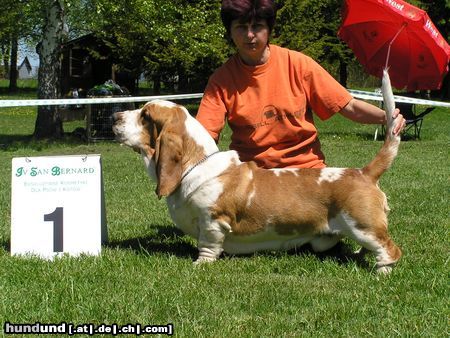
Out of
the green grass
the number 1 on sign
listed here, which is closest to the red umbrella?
the green grass

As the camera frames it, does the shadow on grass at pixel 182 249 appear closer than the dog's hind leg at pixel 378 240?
No

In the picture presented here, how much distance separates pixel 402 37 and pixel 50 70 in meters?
12.3

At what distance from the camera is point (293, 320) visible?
3066mm

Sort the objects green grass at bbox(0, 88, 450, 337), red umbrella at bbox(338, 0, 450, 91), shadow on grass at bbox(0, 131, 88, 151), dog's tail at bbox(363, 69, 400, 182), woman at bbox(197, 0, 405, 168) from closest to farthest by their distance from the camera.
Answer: green grass at bbox(0, 88, 450, 337), dog's tail at bbox(363, 69, 400, 182), woman at bbox(197, 0, 405, 168), red umbrella at bbox(338, 0, 450, 91), shadow on grass at bbox(0, 131, 88, 151)

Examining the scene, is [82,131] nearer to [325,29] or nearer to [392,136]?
[392,136]

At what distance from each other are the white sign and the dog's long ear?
590 millimetres

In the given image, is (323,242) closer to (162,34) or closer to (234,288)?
(234,288)

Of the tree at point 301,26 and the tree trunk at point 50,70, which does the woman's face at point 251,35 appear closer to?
the tree trunk at point 50,70

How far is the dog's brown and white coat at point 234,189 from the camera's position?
13.1ft

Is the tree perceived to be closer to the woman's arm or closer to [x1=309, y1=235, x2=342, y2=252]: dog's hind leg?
the woman's arm

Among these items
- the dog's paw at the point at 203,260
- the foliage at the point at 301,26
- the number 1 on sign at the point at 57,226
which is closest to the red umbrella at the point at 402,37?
the dog's paw at the point at 203,260

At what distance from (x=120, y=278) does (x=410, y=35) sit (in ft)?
12.8

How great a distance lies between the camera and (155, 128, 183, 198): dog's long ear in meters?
4.01

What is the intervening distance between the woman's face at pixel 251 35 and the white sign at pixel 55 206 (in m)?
1.38
